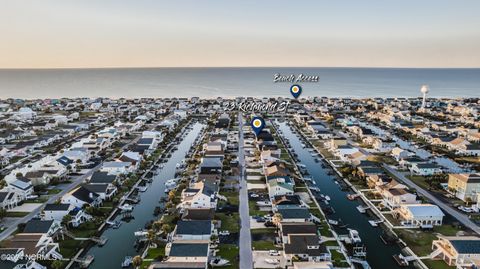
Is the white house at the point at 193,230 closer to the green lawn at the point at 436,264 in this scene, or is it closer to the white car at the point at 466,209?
the green lawn at the point at 436,264

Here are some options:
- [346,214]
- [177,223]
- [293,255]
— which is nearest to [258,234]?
[293,255]

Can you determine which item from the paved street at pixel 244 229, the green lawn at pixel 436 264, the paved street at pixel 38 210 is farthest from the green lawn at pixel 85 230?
the green lawn at pixel 436 264

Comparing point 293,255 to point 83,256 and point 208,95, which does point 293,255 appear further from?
point 208,95

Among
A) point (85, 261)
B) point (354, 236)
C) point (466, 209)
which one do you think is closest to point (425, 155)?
point (466, 209)

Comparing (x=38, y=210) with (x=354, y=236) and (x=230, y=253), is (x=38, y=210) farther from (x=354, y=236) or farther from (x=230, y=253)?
(x=354, y=236)

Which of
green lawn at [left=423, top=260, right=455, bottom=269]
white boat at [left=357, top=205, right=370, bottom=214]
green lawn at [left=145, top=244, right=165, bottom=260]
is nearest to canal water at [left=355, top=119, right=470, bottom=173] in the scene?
white boat at [left=357, top=205, right=370, bottom=214]
